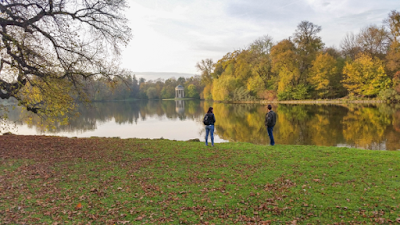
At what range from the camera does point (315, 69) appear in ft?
→ 158

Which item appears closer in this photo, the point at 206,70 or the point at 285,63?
the point at 285,63

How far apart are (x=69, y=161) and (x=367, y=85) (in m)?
49.7

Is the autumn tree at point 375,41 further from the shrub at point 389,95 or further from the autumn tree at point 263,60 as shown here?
the autumn tree at point 263,60

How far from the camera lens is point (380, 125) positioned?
19.0 metres

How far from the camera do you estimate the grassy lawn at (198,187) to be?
4520 millimetres

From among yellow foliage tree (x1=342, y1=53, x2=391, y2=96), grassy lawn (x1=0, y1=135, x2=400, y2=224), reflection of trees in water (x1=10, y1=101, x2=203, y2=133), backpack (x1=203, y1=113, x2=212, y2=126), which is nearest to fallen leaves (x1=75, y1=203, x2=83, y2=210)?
grassy lawn (x1=0, y1=135, x2=400, y2=224)

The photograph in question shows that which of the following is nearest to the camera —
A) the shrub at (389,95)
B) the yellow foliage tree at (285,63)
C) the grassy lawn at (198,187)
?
the grassy lawn at (198,187)

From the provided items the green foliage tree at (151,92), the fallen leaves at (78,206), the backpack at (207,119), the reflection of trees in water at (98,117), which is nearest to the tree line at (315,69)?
the reflection of trees in water at (98,117)

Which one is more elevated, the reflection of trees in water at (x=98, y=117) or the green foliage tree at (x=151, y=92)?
the green foliage tree at (x=151, y=92)

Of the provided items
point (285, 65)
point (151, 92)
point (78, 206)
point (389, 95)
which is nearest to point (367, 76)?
point (389, 95)

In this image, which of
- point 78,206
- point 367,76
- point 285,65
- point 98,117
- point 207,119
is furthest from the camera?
point 285,65

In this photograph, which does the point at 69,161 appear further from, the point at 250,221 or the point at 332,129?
the point at 332,129

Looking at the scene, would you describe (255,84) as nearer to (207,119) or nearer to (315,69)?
(315,69)

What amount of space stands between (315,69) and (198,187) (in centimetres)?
4885
